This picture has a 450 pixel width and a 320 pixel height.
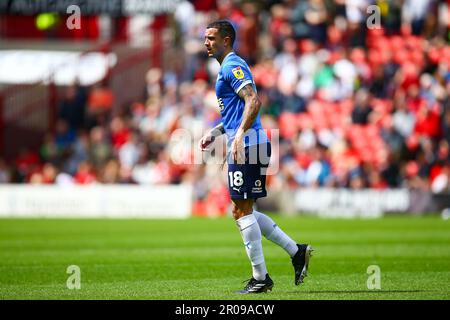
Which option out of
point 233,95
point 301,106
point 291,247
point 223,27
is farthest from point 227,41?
point 301,106

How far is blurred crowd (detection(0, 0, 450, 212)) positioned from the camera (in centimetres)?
2736

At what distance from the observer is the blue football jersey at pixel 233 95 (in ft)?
34.3

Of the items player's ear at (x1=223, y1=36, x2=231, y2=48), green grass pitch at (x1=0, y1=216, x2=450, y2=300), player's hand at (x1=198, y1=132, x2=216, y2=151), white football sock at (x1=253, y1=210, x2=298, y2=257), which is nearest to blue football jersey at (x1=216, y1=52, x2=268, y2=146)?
player's ear at (x1=223, y1=36, x2=231, y2=48)

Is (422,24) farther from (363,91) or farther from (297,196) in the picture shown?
(297,196)

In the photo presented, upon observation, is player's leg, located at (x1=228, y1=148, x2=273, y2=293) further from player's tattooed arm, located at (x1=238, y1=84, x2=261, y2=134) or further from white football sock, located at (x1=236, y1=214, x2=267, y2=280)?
player's tattooed arm, located at (x1=238, y1=84, x2=261, y2=134)

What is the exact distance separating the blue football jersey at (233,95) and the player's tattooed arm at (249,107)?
0.25 feet

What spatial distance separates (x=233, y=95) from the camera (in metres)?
10.6

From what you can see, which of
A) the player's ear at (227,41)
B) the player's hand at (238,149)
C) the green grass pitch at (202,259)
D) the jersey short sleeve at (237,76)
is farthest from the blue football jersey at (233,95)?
the green grass pitch at (202,259)

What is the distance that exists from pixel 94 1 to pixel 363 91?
8.38m

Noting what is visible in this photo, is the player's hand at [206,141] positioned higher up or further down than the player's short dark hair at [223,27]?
further down

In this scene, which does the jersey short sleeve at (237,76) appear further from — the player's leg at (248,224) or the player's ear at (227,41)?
the player's leg at (248,224)

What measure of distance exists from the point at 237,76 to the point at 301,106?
19.1m

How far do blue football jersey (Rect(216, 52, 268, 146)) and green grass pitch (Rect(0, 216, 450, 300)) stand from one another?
1.66 meters

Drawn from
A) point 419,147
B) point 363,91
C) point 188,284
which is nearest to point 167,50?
point 363,91
